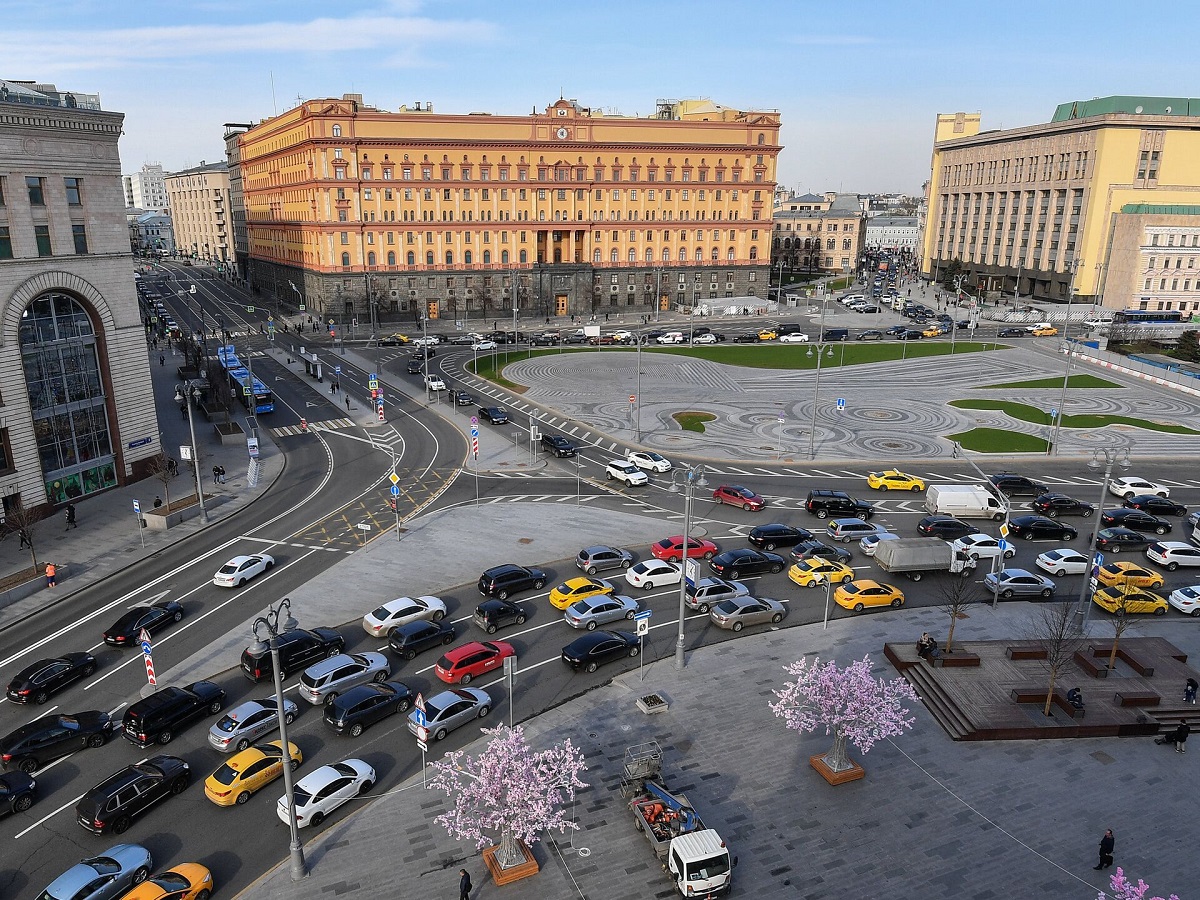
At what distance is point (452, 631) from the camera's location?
115 feet

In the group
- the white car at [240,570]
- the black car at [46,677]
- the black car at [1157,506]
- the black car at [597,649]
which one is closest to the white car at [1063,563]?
the black car at [1157,506]

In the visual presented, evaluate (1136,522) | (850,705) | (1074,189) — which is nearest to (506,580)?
(850,705)

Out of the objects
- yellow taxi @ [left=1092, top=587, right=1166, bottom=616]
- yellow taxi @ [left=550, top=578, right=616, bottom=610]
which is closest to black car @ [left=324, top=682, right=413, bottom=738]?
yellow taxi @ [left=550, top=578, right=616, bottom=610]

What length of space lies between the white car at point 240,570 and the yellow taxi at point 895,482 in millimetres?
39658

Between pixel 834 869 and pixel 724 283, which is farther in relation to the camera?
pixel 724 283

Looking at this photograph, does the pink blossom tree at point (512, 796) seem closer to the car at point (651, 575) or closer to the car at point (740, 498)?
the car at point (651, 575)

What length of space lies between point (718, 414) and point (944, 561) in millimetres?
35584

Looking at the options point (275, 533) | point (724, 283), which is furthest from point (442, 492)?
point (724, 283)

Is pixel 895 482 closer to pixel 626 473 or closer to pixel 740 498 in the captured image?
pixel 740 498

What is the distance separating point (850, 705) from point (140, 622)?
2995 centimetres

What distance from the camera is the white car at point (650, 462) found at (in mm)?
58559

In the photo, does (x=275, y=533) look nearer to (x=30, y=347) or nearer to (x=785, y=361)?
(x=30, y=347)

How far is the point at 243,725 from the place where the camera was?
28.0 meters

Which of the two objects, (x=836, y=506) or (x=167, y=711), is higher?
(x=836, y=506)
